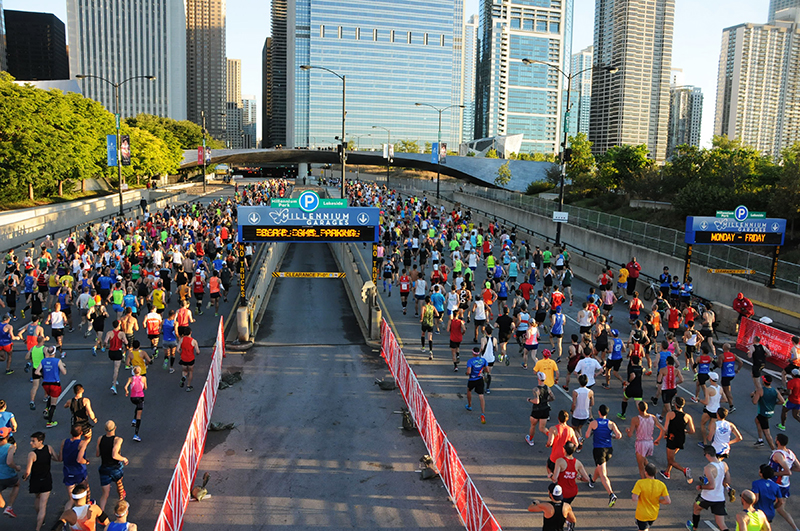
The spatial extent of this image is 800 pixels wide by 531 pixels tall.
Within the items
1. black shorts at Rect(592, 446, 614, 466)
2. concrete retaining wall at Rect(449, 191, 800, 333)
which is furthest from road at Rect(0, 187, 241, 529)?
concrete retaining wall at Rect(449, 191, 800, 333)

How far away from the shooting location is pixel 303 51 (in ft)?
620

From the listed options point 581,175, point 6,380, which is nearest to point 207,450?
point 6,380

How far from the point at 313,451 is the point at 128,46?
8559 inches

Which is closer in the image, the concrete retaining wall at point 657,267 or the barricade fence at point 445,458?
the barricade fence at point 445,458

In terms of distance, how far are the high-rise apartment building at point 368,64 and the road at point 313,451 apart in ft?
583

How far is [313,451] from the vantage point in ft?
33.6

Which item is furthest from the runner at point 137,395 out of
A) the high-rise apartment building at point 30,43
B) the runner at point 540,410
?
the high-rise apartment building at point 30,43

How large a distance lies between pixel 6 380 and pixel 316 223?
841 cm

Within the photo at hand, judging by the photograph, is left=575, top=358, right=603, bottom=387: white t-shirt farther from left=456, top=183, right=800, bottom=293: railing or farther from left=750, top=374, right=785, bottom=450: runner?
left=456, top=183, right=800, bottom=293: railing

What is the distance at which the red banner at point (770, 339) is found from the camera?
15.3 meters

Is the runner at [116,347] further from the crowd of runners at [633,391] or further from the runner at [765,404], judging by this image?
the runner at [765,404]

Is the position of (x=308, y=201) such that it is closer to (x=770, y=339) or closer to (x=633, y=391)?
(x=633, y=391)

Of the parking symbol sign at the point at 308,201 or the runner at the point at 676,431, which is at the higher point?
the parking symbol sign at the point at 308,201

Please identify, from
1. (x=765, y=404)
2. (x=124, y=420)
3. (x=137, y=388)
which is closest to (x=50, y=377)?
(x=124, y=420)
